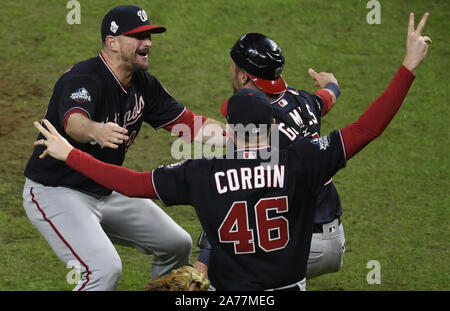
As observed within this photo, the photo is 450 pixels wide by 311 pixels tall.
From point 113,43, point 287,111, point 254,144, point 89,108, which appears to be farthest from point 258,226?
point 113,43

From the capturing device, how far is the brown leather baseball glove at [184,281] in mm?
4988

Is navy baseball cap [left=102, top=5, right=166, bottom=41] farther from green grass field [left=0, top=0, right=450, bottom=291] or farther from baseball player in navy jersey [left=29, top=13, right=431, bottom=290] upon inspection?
green grass field [left=0, top=0, right=450, bottom=291]

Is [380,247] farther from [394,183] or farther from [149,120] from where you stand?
[149,120]

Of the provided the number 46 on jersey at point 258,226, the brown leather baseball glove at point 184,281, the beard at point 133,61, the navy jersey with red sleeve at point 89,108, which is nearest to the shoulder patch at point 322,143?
the number 46 on jersey at point 258,226

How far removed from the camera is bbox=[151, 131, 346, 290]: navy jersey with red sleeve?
180 inches

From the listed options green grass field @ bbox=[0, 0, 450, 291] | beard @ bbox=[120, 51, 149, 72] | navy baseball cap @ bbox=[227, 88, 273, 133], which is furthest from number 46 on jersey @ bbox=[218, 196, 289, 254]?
green grass field @ bbox=[0, 0, 450, 291]

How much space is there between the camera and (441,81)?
1142 cm

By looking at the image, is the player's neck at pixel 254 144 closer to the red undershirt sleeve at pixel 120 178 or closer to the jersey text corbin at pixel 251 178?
the jersey text corbin at pixel 251 178

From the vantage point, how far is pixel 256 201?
4.58 m

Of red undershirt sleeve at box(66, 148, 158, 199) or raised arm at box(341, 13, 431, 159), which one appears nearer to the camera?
raised arm at box(341, 13, 431, 159)

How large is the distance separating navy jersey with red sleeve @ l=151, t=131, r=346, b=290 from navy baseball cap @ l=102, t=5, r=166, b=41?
158cm
